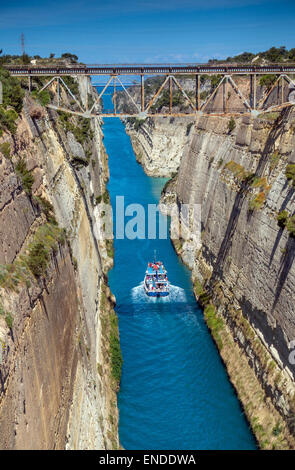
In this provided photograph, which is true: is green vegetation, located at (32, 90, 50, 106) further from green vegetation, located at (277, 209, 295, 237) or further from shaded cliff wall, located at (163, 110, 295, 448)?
green vegetation, located at (277, 209, 295, 237)

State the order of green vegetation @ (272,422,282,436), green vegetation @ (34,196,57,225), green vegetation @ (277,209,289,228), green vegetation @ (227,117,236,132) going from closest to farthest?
green vegetation @ (34,196,57,225) < green vegetation @ (272,422,282,436) < green vegetation @ (277,209,289,228) < green vegetation @ (227,117,236,132)

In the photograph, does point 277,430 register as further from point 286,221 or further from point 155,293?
point 155,293

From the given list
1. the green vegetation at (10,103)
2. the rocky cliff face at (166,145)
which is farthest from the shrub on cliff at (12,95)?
the rocky cliff face at (166,145)

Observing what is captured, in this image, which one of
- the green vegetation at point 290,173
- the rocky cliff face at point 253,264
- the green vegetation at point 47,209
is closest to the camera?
the green vegetation at point 47,209

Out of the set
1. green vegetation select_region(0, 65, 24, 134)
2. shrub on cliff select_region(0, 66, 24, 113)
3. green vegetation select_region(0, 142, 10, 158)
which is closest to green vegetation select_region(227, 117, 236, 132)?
green vegetation select_region(0, 65, 24, 134)

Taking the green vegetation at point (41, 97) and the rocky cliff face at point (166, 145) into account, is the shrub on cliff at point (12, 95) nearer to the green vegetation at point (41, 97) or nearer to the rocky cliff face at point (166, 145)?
the green vegetation at point (41, 97)

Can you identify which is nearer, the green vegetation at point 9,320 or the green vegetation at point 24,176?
the green vegetation at point 9,320

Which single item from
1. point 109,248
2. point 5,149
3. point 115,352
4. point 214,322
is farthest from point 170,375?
point 109,248
